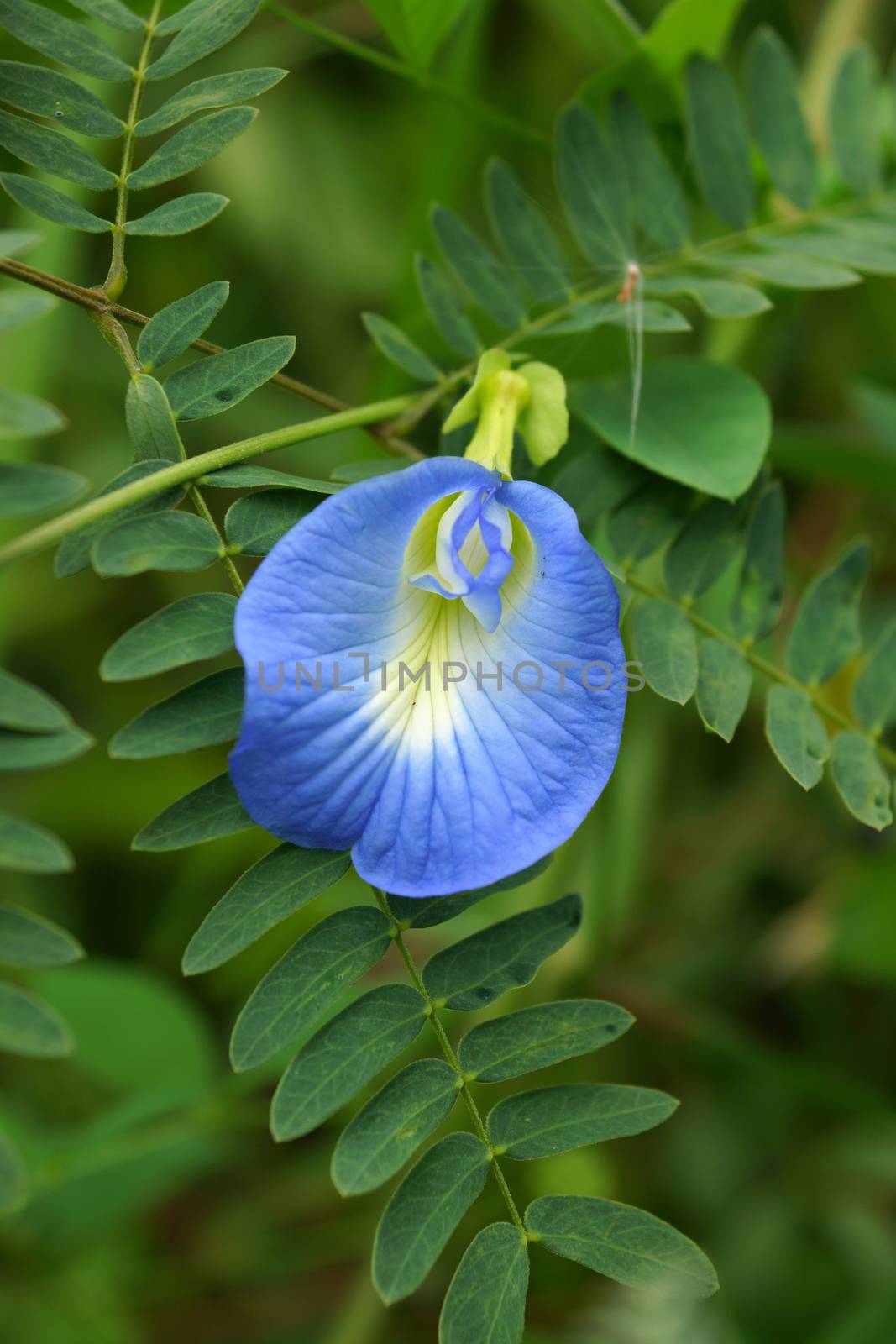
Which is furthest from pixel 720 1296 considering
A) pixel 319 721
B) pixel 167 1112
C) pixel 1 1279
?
pixel 319 721

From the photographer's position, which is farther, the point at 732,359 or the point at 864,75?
the point at 732,359

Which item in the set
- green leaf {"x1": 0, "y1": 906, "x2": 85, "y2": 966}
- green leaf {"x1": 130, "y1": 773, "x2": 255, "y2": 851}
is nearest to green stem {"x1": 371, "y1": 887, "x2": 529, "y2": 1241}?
green leaf {"x1": 130, "y1": 773, "x2": 255, "y2": 851}

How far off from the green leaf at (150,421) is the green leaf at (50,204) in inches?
5.6

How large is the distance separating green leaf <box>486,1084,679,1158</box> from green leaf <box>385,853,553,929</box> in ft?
0.44

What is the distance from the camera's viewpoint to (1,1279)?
5.41 ft

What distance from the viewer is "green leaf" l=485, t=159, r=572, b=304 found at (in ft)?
3.92

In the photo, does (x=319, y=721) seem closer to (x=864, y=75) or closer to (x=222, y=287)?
(x=222, y=287)

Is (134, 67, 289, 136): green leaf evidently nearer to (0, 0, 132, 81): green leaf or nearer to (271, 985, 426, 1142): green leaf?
(0, 0, 132, 81): green leaf

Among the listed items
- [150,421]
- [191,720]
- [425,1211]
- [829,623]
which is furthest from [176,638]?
[829,623]

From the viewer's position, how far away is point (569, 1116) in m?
0.88

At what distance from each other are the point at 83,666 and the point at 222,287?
1.24 metres

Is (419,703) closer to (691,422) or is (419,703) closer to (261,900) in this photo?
(261,900)

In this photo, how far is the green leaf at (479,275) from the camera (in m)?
1.17

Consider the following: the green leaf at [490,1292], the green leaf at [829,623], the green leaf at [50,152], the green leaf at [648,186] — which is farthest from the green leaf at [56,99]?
the green leaf at [490,1292]
